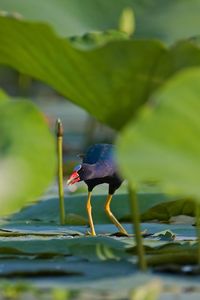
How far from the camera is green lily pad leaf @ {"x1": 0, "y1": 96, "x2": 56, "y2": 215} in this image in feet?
5.48

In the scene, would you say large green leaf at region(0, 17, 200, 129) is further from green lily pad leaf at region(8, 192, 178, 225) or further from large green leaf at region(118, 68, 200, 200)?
green lily pad leaf at region(8, 192, 178, 225)

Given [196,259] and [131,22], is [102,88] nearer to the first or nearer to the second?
[196,259]

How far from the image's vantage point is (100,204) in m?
2.80

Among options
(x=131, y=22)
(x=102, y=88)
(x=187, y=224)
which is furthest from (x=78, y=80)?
(x=131, y=22)

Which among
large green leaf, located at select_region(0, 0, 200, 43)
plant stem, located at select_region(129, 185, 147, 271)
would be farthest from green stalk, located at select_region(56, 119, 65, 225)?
large green leaf, located at select_region(0, 0, 200, 43)

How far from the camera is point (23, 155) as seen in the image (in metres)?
1.70


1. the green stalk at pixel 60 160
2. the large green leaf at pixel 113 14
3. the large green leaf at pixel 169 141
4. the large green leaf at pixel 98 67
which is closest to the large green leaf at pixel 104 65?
the large green leaf at pixel 98 67

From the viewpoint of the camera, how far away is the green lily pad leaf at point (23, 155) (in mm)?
1671

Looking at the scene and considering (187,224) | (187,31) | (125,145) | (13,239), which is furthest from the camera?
(187,31)

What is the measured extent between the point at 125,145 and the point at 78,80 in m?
0.32

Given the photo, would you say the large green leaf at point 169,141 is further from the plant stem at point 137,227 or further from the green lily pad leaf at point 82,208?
the green lily pad leaf at point 82,208

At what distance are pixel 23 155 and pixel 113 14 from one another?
7.12 feet

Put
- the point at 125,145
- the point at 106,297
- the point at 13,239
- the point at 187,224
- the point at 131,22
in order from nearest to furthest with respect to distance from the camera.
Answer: the point at 125,145 < the point at 106,297 < the point at 13,239 < the point at 187,224 < the point at 131,22

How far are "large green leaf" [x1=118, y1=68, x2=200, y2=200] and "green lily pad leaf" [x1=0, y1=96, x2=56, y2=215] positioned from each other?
0.54 ft
